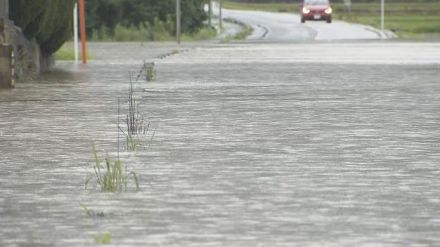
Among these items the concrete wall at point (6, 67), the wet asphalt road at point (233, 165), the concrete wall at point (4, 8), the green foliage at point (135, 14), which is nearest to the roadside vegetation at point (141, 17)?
the green foliage at point (135, 14)

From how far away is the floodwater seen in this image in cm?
Answer: 788

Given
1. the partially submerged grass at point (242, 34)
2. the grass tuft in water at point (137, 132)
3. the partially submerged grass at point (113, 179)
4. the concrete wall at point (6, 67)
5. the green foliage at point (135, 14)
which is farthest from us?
the green foliage at point (135, 14)

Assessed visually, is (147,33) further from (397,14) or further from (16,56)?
(397,14)

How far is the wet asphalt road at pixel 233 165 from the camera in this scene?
7.87 meters

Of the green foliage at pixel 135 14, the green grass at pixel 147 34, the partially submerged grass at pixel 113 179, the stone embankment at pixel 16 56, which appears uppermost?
the partially submerged grass at pixel 113 179

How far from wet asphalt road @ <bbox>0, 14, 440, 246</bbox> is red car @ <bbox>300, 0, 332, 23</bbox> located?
59.2m

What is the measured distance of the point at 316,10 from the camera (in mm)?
82438

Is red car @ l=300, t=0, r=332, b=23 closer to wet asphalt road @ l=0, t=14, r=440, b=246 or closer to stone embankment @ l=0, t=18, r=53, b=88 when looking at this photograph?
stone embankment @ l=0, t=18, r=53, b=88

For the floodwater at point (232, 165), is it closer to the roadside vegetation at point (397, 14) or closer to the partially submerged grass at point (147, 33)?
the partially submerged grass at point (147, 33)

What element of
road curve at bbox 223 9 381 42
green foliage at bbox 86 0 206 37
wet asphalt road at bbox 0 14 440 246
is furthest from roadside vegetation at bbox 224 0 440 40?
wet asphalt road at bbox 0 14 440 246

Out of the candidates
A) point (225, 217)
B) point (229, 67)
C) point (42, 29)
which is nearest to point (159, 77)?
point (42, 29)

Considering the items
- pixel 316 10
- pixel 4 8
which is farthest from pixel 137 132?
pixel 316 10

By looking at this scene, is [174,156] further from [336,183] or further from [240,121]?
[240,121]

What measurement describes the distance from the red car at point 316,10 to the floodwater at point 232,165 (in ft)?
194
